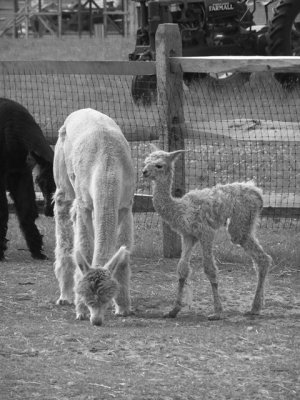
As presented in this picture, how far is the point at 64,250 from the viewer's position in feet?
25.6

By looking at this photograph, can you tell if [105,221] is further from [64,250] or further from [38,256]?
[38,256]

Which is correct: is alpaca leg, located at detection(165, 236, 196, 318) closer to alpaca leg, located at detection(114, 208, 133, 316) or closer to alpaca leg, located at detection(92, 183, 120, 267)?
alpaca leg, located at detection(114, 208, 133, 316)

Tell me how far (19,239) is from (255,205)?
340cm

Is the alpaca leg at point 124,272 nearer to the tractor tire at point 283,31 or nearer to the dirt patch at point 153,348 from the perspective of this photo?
the dirt patch at point 153,348

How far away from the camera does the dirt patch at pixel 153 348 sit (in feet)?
18.2

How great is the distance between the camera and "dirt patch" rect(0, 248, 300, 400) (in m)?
5.55

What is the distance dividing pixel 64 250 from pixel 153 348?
1.71m

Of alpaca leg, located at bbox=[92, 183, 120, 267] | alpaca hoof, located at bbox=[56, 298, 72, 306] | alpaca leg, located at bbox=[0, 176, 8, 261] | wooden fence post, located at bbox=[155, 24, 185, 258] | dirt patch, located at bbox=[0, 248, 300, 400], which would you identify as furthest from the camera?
alpaca leg, located at bbox=[0, 176, 8, 261]

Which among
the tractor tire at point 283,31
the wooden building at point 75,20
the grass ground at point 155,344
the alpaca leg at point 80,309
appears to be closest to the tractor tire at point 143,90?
the tractor tire at point 283,31

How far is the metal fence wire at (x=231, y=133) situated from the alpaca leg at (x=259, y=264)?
5.75 ft

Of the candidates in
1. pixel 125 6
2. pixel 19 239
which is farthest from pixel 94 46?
pixel 19 239

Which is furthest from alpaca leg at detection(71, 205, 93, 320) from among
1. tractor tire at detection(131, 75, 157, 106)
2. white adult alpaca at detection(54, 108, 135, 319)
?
tractor tire at detection(131, 75, 157, 106)

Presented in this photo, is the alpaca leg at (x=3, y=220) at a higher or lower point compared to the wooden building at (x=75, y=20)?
higher

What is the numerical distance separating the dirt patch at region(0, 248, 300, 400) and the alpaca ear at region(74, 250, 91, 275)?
0.40 metres
